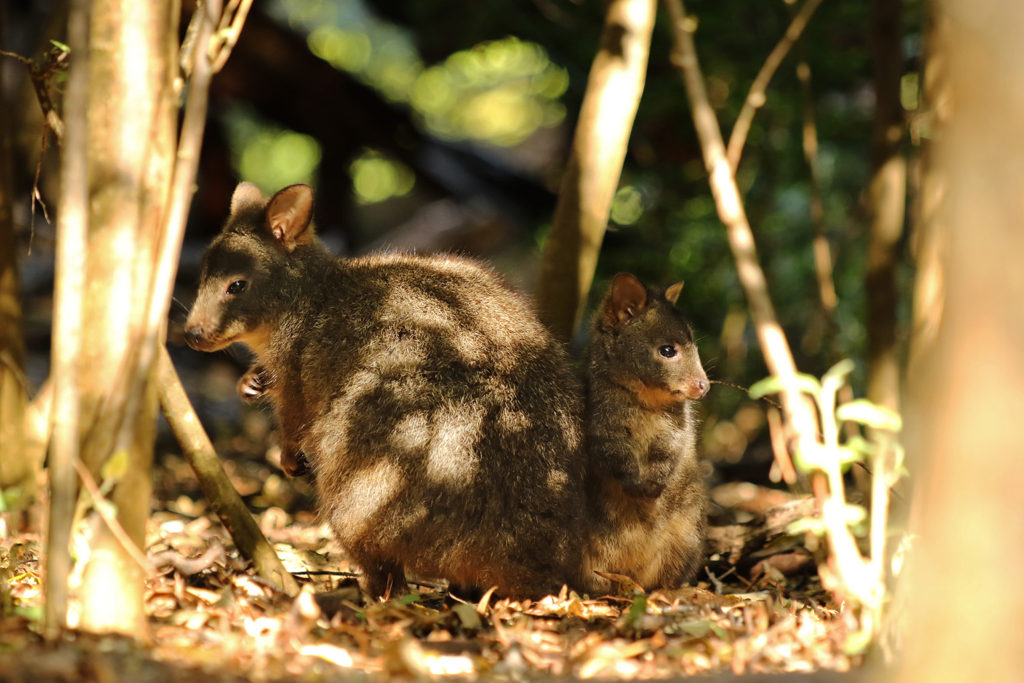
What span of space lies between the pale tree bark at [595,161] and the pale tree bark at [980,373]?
10.3ft

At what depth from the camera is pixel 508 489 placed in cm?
417

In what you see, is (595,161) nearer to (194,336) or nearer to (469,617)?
(194,336)

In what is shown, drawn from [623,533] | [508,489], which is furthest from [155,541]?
[623,533]

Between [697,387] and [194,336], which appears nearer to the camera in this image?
[697,387]

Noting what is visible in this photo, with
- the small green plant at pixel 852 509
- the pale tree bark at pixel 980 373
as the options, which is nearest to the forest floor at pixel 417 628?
the small green plant at pixel 852 509

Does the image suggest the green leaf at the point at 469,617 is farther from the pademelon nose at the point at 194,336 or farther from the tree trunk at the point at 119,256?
the pademelon nose at the point at 194,336

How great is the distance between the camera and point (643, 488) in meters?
4.23

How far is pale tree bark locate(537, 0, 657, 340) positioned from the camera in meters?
5.03

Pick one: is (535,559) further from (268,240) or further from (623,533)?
(268,240)

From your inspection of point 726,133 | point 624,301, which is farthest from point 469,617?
point 726,133

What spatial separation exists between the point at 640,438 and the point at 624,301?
23.9 inches

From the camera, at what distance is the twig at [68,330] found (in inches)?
102

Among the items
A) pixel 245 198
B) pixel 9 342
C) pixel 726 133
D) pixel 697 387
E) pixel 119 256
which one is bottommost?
pixel 9 342

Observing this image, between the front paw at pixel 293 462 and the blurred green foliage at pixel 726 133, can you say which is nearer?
the front paw at pixel 293 462
